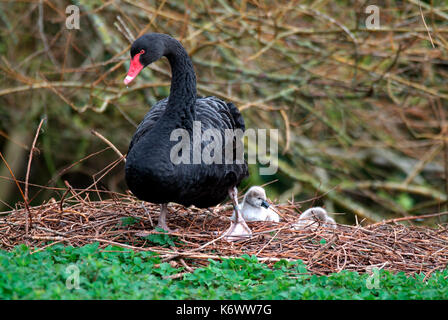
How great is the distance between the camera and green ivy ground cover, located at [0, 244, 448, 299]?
104 inches

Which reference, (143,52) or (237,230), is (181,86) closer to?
(143,52)

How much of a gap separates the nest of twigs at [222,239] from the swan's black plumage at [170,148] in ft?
0.97

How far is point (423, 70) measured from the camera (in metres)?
6.06

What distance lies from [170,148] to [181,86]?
0.49 meters

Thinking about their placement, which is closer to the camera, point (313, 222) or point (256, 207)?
point (313, 222)

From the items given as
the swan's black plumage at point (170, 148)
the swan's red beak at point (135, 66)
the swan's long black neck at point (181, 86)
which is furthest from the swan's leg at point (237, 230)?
the swan's red beak at point (135, 66)

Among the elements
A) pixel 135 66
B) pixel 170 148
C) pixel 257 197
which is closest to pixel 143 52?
pixel 135 66

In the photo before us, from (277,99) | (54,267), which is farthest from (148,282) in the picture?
(277,99)

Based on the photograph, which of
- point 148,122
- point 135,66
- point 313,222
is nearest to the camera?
point 135,66

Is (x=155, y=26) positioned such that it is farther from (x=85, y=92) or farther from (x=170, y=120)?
(x=170, y=120)

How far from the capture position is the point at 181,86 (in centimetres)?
384

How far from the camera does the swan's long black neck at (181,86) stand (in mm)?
3785

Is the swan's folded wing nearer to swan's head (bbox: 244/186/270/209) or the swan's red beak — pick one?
the swan's red beak
